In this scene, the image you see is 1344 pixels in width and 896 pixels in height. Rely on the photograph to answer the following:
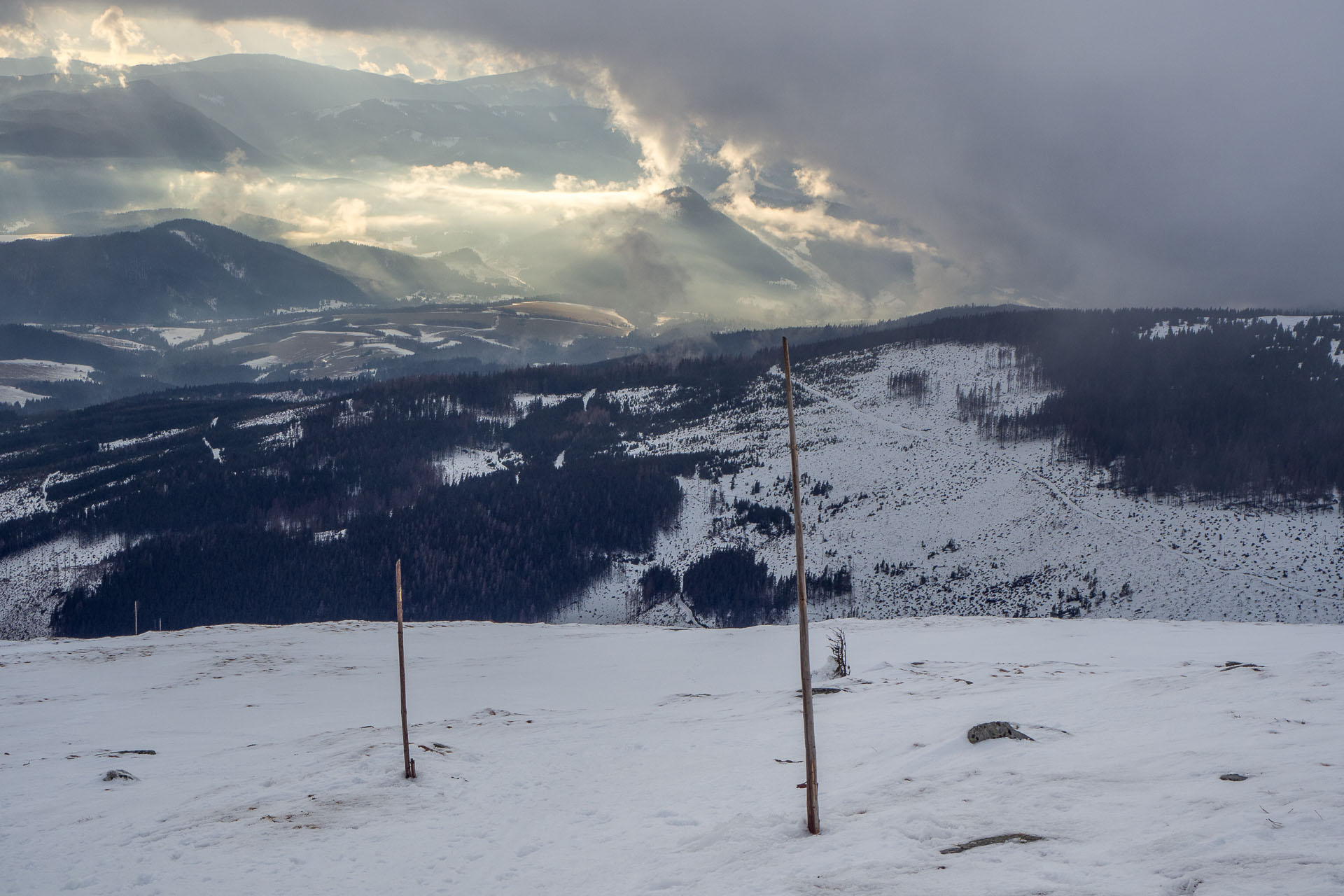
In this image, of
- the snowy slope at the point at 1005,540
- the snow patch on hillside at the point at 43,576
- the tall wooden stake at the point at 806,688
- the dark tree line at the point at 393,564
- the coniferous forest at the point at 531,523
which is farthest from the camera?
the dark tree line at the point at 393,564

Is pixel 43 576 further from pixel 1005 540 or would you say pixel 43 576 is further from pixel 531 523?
pixel 1005 540

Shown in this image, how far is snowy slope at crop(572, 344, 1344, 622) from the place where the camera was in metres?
115

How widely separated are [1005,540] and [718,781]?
129 meters

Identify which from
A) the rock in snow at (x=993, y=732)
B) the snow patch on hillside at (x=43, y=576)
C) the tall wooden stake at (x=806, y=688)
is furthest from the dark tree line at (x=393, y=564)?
the tall wooden stake at (x=806, y=688)

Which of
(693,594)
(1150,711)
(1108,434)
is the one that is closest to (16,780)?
(1150,711)

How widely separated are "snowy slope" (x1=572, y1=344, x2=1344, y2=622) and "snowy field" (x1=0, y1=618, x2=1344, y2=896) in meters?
70.9

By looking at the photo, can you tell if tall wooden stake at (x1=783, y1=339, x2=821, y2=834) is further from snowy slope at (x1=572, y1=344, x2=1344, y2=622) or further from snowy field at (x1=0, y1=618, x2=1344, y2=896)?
snowy slope at (x1=572, y1=344, x2=1344, y2=622)

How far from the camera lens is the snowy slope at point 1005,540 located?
11525cm

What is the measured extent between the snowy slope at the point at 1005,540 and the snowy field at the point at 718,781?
70.9m

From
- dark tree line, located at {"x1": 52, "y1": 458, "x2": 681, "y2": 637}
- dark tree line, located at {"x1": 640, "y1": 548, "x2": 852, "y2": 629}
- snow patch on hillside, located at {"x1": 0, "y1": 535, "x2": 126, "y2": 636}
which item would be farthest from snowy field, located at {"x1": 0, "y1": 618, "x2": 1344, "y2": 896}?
snow patch on hillside, located at {"x1": 0, "y1": 535, "x2": 126, "y2": 636}

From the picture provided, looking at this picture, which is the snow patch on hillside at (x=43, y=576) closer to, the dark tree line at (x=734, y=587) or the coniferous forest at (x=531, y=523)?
the coniferous forest at (x=531, y=523)

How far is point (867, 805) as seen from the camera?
21.3 metres

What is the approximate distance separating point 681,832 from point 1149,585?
120 m

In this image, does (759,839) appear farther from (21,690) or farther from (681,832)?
(21,690)
